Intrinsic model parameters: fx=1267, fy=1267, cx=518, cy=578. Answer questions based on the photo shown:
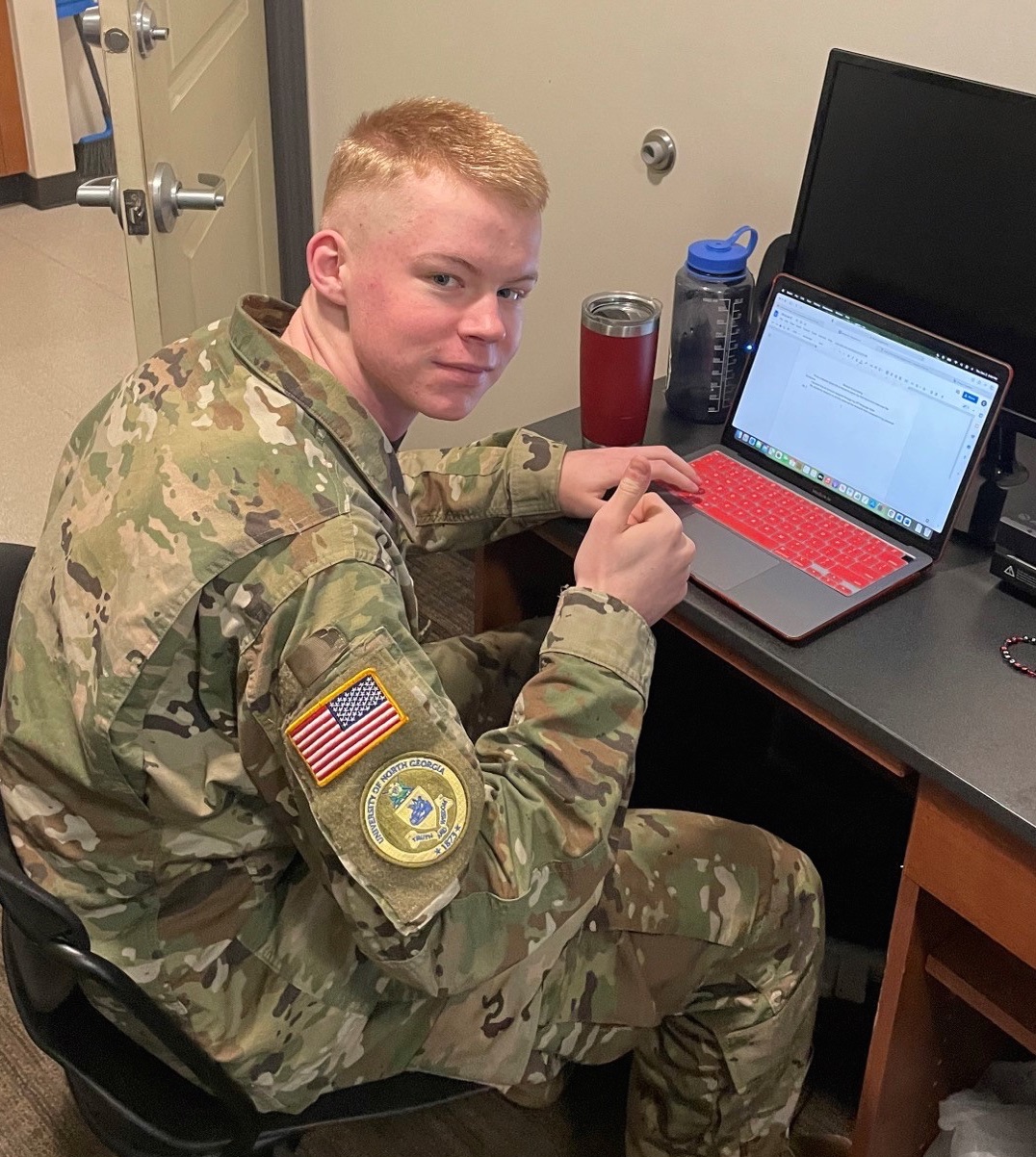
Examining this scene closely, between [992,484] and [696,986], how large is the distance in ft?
2.10

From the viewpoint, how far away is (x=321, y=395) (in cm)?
104

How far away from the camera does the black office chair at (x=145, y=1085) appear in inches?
41.2

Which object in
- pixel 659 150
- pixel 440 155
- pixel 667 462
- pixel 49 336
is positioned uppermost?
pixel 440 155

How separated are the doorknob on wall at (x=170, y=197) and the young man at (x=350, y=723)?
63 centimetres

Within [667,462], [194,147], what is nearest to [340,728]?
[667,462]

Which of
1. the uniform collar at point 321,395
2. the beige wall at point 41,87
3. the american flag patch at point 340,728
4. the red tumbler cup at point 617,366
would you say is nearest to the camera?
the american flag patch at point 340,728

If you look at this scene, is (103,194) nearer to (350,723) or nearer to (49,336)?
(350,723)

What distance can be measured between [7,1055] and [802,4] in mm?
1719

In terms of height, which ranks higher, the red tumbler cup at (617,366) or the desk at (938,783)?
the red tumbler cup at (617,366)

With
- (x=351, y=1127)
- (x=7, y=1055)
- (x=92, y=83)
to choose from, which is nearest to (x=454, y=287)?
(x=351, y=1127)

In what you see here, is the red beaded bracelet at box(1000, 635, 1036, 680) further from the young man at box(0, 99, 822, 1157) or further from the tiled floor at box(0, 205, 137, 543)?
the tiled floor at box(0, 205, 137, 543)

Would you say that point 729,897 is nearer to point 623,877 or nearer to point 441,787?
point 623,877

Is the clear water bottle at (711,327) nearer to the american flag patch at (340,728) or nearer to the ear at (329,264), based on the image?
the ear at (329,264)

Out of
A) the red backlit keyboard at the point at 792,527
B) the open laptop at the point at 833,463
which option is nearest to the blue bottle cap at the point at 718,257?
the open laptop at the point at 833,463
